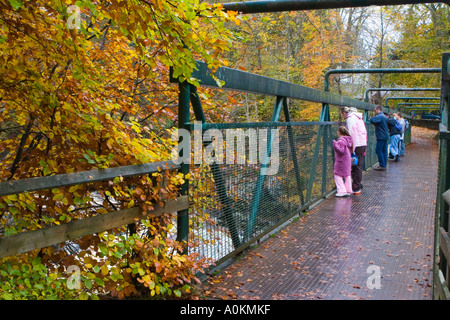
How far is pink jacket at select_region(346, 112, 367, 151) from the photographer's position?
10352 millimetres

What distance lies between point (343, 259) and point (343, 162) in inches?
174

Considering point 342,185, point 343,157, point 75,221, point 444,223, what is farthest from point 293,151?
point 75,221

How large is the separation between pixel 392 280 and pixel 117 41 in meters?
4.16

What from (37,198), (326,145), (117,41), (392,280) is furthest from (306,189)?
(37,198)

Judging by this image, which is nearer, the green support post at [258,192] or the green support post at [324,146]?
the green support post at [258,192]

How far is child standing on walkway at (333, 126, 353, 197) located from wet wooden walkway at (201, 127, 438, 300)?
0.90 m

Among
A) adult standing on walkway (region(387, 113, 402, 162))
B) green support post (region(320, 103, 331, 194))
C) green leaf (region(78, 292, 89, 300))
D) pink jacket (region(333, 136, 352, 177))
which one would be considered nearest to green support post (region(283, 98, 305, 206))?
green support post (region(320, 103, 331, 194))

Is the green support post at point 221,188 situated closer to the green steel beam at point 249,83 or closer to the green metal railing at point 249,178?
the green metal railing at point 249,178

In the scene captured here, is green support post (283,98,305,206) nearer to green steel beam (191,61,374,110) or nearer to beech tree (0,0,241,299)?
green steel beam (191,61,374,110)

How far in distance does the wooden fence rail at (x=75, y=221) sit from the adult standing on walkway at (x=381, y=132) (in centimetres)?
1152

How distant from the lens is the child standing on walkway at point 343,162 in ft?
31.4

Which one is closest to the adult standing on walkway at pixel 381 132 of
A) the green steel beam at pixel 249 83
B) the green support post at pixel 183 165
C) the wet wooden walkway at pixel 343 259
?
the wet wooden walkway at pixel 343 259

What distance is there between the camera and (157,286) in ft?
12.4

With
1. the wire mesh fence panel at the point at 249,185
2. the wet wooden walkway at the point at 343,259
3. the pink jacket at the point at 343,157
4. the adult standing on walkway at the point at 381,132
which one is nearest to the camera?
the wet wooden walkway at the point at 343,259
